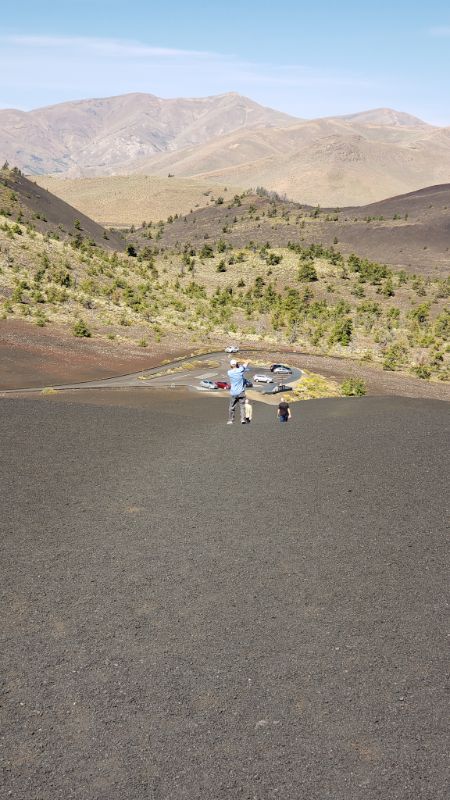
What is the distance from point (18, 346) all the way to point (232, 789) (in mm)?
41111

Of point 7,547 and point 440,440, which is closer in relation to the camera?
point 7,547

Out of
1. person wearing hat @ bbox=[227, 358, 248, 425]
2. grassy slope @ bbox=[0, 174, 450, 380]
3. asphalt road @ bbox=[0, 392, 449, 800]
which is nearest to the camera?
asphalt road @ bbox=[0, 392, 449, 800]

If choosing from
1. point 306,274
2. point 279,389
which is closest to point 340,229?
point 306,274

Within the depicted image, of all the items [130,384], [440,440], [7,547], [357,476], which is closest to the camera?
[7,547]

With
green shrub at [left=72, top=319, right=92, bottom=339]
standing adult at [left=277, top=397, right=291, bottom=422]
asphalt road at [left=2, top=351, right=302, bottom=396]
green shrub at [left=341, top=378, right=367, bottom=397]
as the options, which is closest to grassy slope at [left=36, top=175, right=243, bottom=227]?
green shrub at [left=72, top=319, right=92, bottom=339]

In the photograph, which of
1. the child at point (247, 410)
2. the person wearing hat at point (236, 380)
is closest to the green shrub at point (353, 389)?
the child at point (247, 410)

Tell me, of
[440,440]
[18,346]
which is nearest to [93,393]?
[18,346]

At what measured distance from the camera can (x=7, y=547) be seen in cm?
980

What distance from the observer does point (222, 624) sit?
25.9ft

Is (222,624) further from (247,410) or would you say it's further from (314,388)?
(314,388)

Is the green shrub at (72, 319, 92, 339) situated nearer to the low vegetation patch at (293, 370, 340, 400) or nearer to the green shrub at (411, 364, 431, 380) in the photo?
the low vegetation patch at (293, 370, 340, 400)

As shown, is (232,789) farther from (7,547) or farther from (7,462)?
(7,462)

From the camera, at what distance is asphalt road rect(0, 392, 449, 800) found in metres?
5.68

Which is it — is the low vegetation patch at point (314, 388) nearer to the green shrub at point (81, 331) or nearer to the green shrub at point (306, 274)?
the green shrub at point (81, 331)
